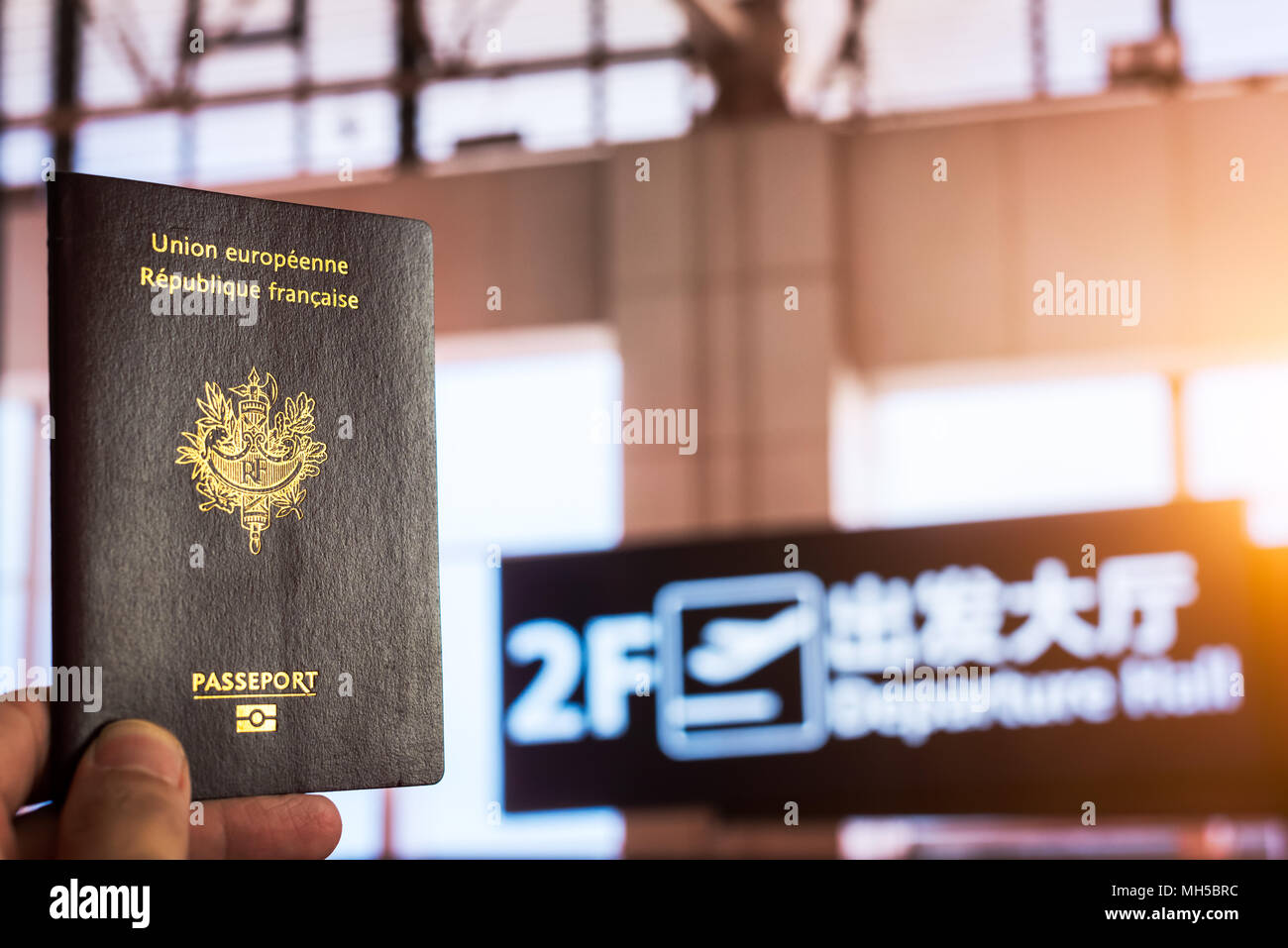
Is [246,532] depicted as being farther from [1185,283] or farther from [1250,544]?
[1185,283]

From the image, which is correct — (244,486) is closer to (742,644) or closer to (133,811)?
(133,811)

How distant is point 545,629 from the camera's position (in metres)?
5.26

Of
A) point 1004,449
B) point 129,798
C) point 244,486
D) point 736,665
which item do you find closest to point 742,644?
point 736,665

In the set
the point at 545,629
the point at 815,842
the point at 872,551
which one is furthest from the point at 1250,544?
the point at 815,842

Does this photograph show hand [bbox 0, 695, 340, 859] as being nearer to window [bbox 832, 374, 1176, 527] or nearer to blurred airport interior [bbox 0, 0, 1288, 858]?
blurred airport interior [bbox 0, 0, 1288, 858]

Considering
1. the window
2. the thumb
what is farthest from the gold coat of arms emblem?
the window

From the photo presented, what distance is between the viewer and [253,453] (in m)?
1.24

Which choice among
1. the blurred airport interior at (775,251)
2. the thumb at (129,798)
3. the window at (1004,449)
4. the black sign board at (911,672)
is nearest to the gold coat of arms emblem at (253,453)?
the thumb at (129,798)

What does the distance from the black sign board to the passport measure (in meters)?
3.89

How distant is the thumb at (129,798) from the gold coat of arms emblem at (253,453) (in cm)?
21

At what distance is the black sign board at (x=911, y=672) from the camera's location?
4.68 m

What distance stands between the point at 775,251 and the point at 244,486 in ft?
24.4

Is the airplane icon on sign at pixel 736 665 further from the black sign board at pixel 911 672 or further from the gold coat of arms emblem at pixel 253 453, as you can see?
the gold coat of arms emblem at pixel 253 453

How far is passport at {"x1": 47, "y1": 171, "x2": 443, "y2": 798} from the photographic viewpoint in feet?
3.92
